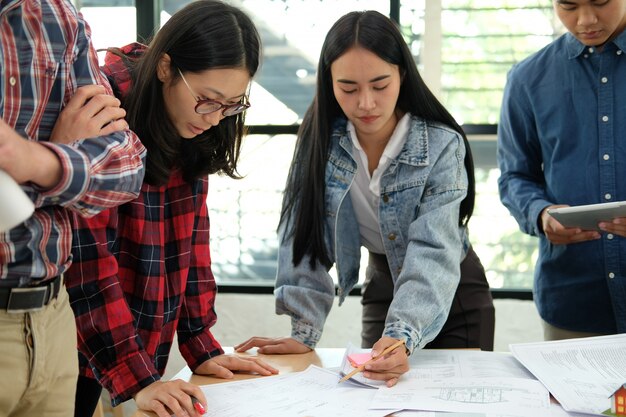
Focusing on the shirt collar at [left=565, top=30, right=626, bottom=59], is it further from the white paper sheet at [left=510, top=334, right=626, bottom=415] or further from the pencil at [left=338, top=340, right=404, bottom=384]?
the pencil at [left=338, top=340, right=404, bottom=384]

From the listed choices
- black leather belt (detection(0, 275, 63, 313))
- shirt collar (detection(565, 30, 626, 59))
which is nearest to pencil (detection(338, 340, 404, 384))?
black leather belt (detection(0, 275, 63, 313))

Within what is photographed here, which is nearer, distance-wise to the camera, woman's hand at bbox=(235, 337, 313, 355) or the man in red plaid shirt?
the man in red plaid shirt

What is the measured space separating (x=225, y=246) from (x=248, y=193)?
0.82 feet

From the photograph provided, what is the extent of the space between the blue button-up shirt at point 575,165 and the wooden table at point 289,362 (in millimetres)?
672

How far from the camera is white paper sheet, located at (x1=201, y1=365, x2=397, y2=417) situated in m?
1.34

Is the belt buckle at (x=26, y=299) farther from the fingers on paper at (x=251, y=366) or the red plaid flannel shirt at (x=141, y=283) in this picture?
the fingers on paper at (x=251, y=366)

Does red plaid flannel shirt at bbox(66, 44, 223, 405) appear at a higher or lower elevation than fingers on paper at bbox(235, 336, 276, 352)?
higher

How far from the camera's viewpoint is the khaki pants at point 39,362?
1.05m

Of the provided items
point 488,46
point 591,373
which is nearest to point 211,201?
point 488,46

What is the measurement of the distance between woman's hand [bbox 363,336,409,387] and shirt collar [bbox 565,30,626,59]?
995 mm

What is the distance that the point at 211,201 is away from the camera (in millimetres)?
3508

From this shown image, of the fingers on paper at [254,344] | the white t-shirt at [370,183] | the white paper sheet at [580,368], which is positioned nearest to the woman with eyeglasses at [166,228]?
the fingers on paper at [254,344]

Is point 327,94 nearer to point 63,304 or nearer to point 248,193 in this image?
point 63,304

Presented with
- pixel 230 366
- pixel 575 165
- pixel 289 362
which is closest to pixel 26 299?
pixel 230 366
